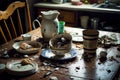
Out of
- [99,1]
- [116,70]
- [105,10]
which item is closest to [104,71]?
[116,70]

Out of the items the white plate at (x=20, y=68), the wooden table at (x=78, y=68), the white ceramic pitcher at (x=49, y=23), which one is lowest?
the wooden table at (x=78, y=68)

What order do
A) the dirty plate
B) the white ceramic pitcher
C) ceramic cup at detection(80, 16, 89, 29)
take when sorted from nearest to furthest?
1. the dirty plate
2. the white ceramic pitcher
3. ceramic cup at detection(80, 16, 89, 29)

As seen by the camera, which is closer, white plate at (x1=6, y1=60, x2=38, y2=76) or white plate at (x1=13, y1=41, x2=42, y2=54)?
white plate at (x1=6, y1=60, x2=38, y2=76)

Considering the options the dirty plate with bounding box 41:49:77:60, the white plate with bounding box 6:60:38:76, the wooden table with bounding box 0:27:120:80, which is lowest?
the wooden table with bounding box 0:27:120:80

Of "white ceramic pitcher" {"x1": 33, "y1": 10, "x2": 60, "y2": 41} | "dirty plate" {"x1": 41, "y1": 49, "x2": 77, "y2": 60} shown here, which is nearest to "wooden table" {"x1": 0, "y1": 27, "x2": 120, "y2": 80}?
"dirty plate" {"x1": 41, "y1": 49, "x2": 77, "y2": 60}

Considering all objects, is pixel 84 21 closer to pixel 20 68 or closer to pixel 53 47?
pixel 53 47

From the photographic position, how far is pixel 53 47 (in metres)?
1.62

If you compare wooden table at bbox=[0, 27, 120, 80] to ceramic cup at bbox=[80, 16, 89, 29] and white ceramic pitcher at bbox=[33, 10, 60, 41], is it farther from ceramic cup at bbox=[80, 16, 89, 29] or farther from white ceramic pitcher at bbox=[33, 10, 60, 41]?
ceramic cup at bbox=[80, 16, 89, 29]

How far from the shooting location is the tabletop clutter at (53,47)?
1470 mm

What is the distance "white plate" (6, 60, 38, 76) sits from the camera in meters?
1.39

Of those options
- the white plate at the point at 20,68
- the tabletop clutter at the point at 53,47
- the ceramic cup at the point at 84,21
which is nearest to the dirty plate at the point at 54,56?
the tabletop clutter at the point at 53,47

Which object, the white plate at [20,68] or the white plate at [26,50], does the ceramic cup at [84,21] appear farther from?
the white plate at [20,68]

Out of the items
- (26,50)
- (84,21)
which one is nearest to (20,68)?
(26,50)

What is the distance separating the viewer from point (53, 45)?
1.67 metres
